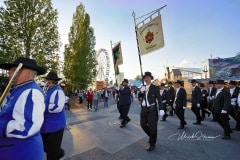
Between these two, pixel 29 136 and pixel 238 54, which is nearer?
pixel 29 136

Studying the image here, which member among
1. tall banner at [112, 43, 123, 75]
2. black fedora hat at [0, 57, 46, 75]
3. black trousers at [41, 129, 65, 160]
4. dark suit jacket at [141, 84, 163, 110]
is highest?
tall banner at [112, 43, 123, 75]

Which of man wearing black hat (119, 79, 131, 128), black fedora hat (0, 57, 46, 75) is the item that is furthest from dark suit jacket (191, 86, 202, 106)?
black fedora hat (0, 57, 46, 75)

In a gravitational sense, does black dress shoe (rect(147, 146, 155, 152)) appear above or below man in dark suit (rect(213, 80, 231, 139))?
Result: below

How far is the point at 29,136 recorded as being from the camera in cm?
284

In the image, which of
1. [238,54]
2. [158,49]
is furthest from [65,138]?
[238,54]

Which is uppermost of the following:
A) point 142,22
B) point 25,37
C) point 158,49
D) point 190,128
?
point 25,37

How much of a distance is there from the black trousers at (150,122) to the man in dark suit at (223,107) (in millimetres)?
2412

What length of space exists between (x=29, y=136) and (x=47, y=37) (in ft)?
69.7

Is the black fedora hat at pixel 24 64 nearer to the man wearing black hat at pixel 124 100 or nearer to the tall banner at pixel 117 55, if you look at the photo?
the man wearing black hat at pixel 124 100

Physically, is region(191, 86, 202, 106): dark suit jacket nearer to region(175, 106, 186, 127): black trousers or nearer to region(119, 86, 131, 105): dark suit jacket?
region(175, 106, 186, 127): black trousers

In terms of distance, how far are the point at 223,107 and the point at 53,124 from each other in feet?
18.3

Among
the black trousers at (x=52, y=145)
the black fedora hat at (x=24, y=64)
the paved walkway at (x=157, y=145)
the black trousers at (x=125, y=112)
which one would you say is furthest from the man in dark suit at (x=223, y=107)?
the black fedora hat at (x=24, y=64)

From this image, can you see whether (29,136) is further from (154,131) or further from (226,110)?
(226,110)

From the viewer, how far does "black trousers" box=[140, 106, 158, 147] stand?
704 centimetres
